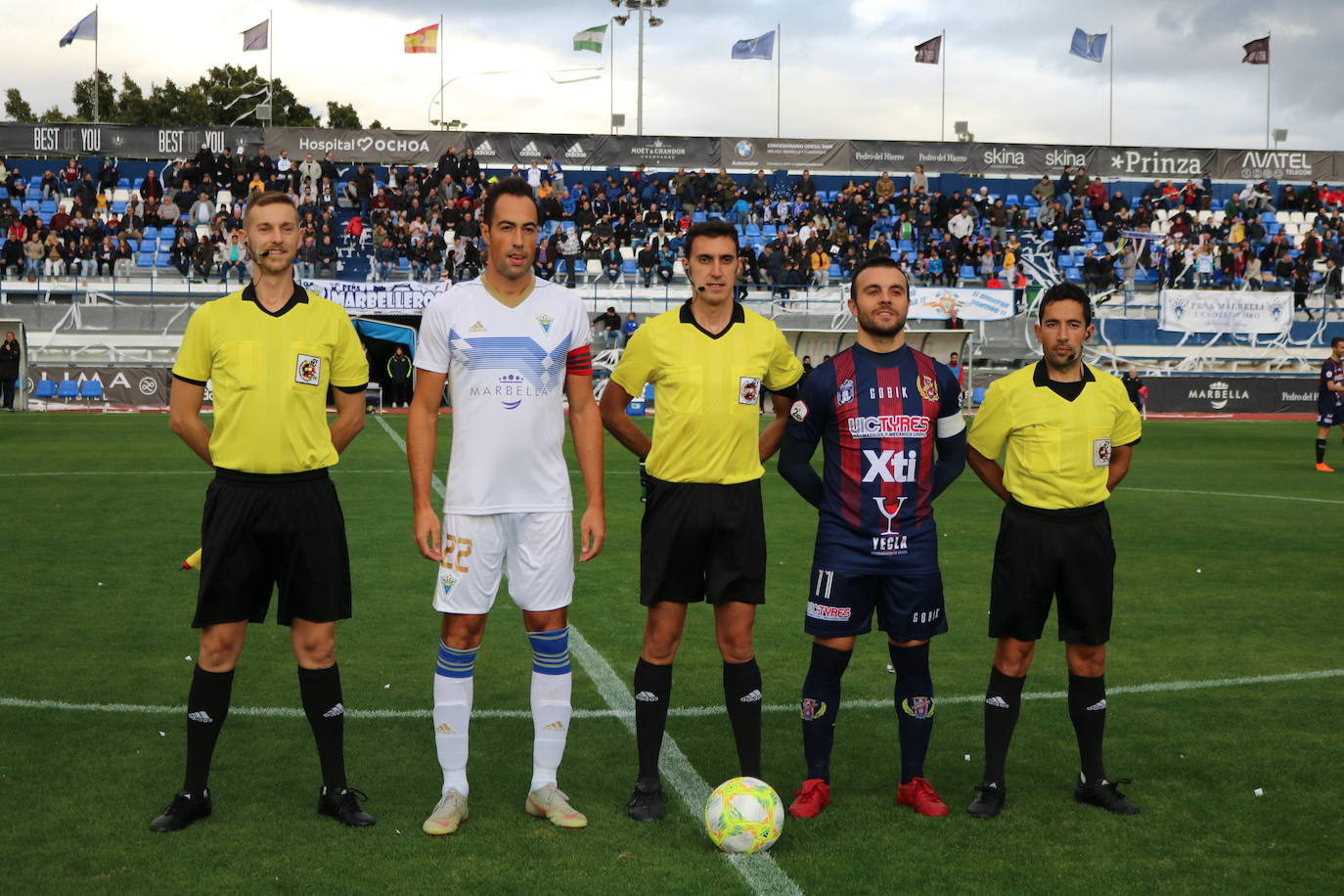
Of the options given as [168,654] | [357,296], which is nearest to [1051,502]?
[168,654]

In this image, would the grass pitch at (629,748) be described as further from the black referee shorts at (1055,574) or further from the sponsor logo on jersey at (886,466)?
the sponsor logo on jersey at (886,466)

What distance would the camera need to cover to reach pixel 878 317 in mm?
4914

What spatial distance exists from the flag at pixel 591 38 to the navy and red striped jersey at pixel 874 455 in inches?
1942

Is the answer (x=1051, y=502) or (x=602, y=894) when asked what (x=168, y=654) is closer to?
(x=602, y=894)

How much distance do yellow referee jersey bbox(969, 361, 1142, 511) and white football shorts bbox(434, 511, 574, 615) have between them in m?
1.75

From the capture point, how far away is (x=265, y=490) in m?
4.74

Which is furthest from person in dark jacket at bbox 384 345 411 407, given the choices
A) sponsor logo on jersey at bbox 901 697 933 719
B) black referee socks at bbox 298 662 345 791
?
sponsor logo on jersey at bbox 901 697 933 719

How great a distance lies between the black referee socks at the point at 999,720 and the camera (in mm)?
5035

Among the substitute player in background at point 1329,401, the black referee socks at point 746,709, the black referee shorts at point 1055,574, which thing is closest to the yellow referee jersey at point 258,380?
the black referee socks at point 746,709

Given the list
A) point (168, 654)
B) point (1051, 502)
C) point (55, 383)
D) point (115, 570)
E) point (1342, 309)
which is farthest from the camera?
point (1342, 309)

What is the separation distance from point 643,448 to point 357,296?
26.7 meters

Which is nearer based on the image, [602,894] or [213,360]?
[602,894]

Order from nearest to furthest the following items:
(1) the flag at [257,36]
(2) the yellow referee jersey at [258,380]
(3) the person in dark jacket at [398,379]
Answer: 1. (2) the yellow referee jersey at [258,380]
2. (3) the person in dark jacket at [398,379]
3. (1) the flag at [257,36]

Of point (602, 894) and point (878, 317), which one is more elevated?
point (878, 317)
